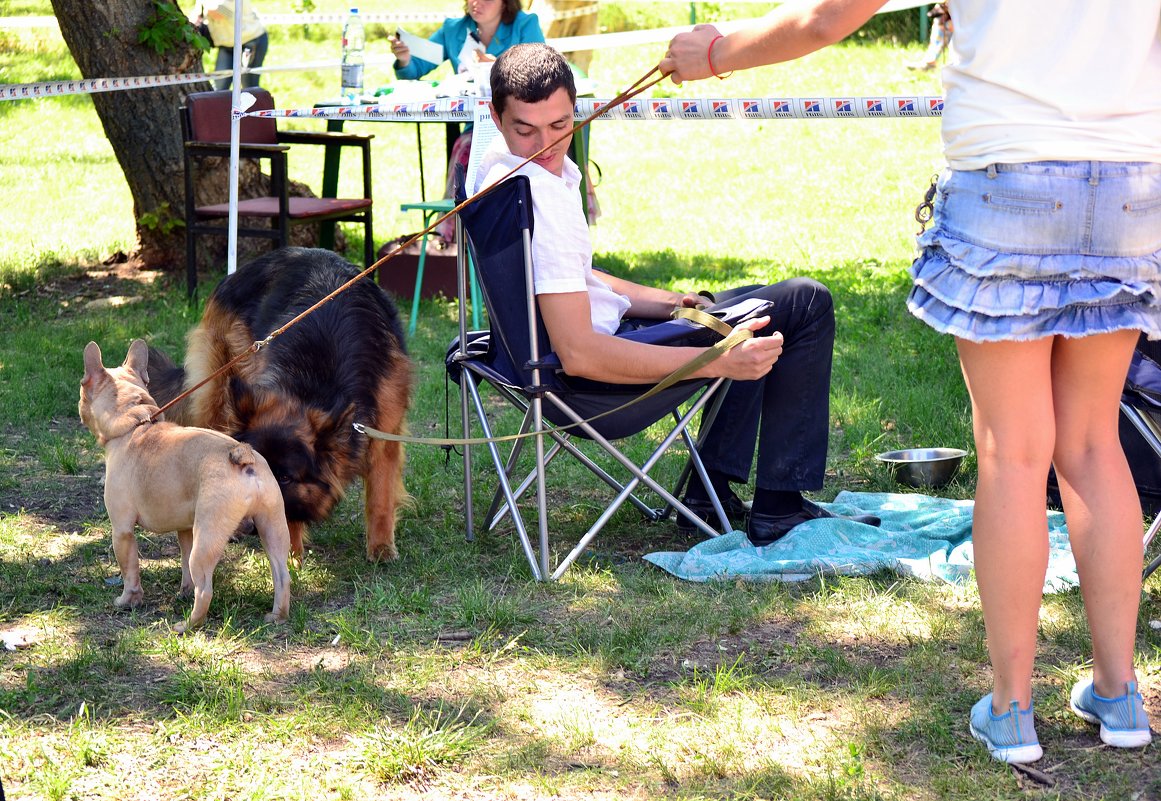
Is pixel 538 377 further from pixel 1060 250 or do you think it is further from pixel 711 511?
pixel 1060 250

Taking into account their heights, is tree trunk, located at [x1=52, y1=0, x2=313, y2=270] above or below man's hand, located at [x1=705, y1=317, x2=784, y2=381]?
above

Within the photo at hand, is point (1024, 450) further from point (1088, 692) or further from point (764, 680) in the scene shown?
point (764, 680)

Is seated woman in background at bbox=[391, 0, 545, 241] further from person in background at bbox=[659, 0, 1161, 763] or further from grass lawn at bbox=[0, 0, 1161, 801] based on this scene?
person in background at bbox=[659, 0, 1161, 763]

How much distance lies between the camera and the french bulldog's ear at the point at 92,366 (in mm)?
3350

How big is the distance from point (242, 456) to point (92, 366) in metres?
0.62

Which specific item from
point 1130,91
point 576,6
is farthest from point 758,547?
point 576,6

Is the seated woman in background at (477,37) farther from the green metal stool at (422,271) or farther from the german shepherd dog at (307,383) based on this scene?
the german shepherd dog at (307,383)

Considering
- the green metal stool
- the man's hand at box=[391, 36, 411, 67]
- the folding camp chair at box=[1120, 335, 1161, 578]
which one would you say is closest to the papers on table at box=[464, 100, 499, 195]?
the green metal stool

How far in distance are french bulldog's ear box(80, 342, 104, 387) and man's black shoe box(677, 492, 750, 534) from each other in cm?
185

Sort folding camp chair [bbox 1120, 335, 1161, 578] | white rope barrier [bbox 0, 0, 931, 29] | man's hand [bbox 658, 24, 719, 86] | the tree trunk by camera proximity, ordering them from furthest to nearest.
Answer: white rope barrier [bbox 0, 0, 931, 29] → the tree trunk → folding camp chair [bbox 1120, 335, 1161, 578] → man's hand [bbox 658, 24, 719, 86]

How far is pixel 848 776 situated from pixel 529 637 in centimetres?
101

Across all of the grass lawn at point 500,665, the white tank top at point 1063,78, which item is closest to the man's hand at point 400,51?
the grass lawn at point 500,665

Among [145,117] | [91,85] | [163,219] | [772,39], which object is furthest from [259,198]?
[772,39]

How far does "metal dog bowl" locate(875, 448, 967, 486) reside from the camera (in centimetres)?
430
